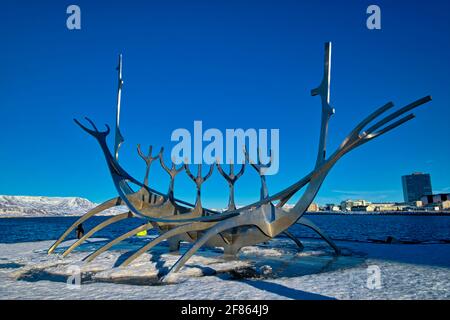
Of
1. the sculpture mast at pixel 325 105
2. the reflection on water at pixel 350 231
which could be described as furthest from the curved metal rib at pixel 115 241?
the reflection on water at pixel 350 231

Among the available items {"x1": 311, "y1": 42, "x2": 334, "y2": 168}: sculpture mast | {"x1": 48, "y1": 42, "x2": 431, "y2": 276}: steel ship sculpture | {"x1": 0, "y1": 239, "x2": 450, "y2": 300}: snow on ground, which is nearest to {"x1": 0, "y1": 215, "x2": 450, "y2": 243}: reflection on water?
{"x1": 48, "y1": 42, "x2": 431, "y2": 276}: steel ship sculpture

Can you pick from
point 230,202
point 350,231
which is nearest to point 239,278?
point 230,202

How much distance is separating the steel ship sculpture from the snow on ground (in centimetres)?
113

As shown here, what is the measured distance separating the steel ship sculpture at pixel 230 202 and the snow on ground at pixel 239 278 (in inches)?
44.4

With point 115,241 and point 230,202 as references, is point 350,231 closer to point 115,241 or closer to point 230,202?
point 230,202

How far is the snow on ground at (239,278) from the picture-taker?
874cm

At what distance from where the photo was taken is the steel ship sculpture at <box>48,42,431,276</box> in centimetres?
1262

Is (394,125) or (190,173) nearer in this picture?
(394,125)

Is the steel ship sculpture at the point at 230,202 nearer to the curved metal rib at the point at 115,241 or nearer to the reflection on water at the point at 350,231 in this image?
the curved metal rib at the point at 115,241

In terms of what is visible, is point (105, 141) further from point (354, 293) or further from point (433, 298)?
point (433, 298)

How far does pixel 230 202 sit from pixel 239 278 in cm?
621
